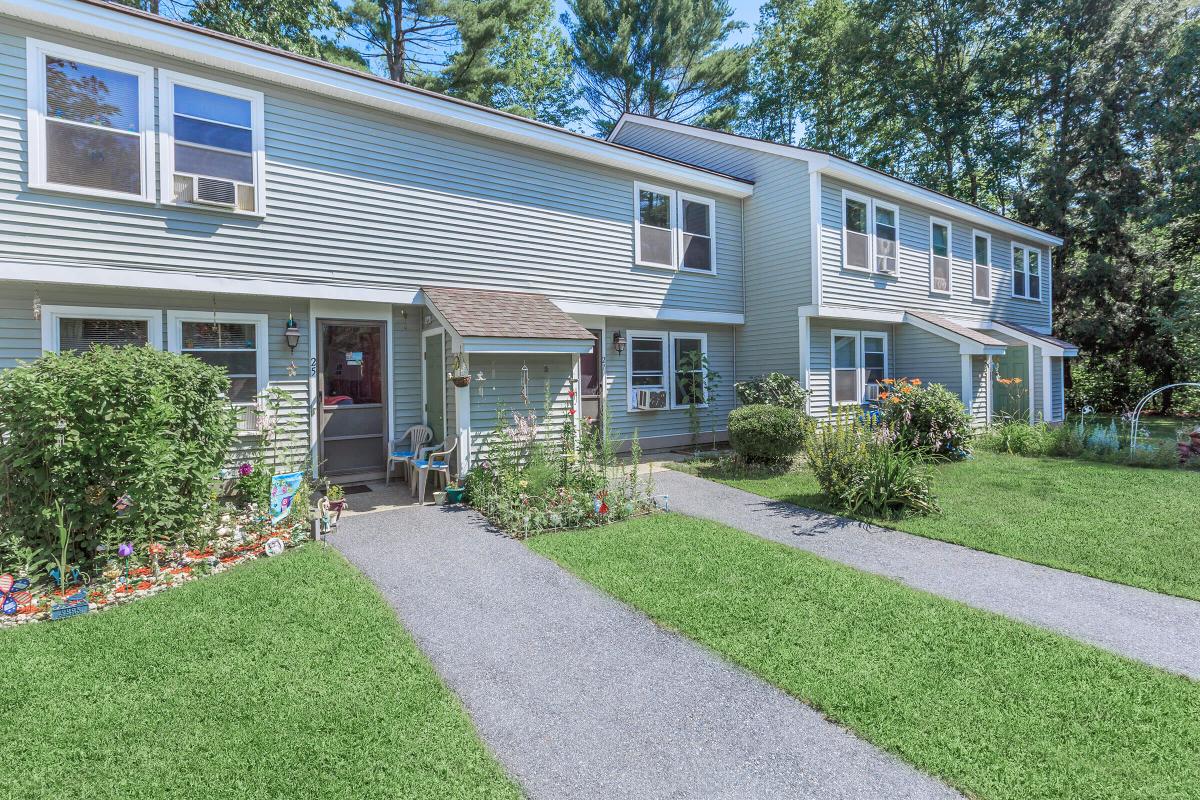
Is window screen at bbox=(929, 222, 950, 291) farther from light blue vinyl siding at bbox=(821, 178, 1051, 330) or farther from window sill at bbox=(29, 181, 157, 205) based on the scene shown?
window sill at bbox=(29, 181, 157, 205)

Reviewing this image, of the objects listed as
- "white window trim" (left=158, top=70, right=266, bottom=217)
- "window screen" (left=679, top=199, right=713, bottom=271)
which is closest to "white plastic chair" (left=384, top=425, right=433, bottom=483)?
"white window trim" (left=158, top=70, right=266, bottom=217)

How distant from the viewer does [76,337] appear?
22.4ft

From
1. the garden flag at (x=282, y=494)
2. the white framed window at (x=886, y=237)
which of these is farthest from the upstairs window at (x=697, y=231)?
the garden flag at (x=282, y=494)

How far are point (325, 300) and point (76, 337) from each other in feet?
9.01

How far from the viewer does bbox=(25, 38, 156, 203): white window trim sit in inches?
246

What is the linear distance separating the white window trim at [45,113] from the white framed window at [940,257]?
16.1m

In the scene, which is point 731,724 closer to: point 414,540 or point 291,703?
point 291,703

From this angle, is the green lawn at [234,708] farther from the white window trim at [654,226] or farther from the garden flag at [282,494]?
the white window trim at [654,226]

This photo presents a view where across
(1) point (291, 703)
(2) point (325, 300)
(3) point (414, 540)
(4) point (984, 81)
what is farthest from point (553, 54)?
(1) point (291, 703)

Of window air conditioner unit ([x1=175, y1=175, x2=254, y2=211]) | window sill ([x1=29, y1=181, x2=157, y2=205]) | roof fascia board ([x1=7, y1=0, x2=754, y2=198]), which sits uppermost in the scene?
roof fascia board ([x1=7, y1=0, x2=754, y2=198])

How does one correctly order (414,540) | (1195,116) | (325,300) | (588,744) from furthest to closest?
(1195,116) < (325,300) < (414,540) < (588,744)

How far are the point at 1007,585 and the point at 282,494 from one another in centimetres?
720

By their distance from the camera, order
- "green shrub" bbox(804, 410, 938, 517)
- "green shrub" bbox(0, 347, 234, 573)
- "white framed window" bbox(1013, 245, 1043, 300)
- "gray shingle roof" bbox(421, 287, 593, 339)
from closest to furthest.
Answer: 1. "green shrub" bbox(0, 347, 234, 573)
2. "green shrub" bbox(804, 410, 938, 517)
3. "gray shingle roof" bbox(421, 287, 593, 339)
4. "white framed window" bbox(1013, 245, 1043, 300)

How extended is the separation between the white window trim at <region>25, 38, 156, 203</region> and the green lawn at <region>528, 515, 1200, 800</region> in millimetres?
6766
